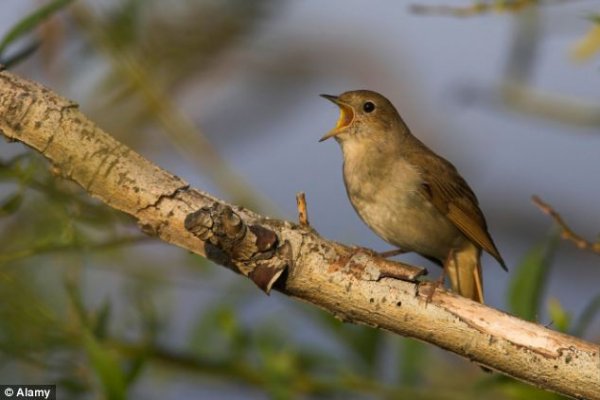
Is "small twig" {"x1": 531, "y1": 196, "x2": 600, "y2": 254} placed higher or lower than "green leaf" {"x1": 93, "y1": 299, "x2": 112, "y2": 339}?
higher

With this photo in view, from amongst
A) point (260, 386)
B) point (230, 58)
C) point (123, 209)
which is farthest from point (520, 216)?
point (123, 209)

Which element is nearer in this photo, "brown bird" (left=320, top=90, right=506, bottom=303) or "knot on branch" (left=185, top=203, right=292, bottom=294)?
"knot on branch" (left=185, top=203, right=292, bottom=294)

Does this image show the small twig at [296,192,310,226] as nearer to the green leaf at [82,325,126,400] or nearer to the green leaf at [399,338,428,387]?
the green leaf at [82,325,126,400]

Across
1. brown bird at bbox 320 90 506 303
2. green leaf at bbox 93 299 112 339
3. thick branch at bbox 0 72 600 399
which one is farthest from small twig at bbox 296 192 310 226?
brown bird at bbox 320 90 506 303

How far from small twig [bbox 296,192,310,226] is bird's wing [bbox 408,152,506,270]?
166 centimetres

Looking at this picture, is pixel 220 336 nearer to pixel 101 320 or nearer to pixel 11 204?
pixel 101 320

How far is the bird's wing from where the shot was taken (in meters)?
4.40

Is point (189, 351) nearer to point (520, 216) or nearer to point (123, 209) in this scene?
point (123, 209)

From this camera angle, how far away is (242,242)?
2.47 meters

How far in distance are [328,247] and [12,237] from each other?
1420 mm

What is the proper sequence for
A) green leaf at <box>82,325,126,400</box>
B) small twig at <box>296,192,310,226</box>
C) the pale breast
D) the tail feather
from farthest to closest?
the tail feather → the pale breast → green leaf at <box>82,325,126,400</box> → small twig at <box>296,192,310,226</box>

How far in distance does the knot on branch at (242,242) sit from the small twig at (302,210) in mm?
133

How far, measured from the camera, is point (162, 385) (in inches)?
160

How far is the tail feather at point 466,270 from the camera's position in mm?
4590
